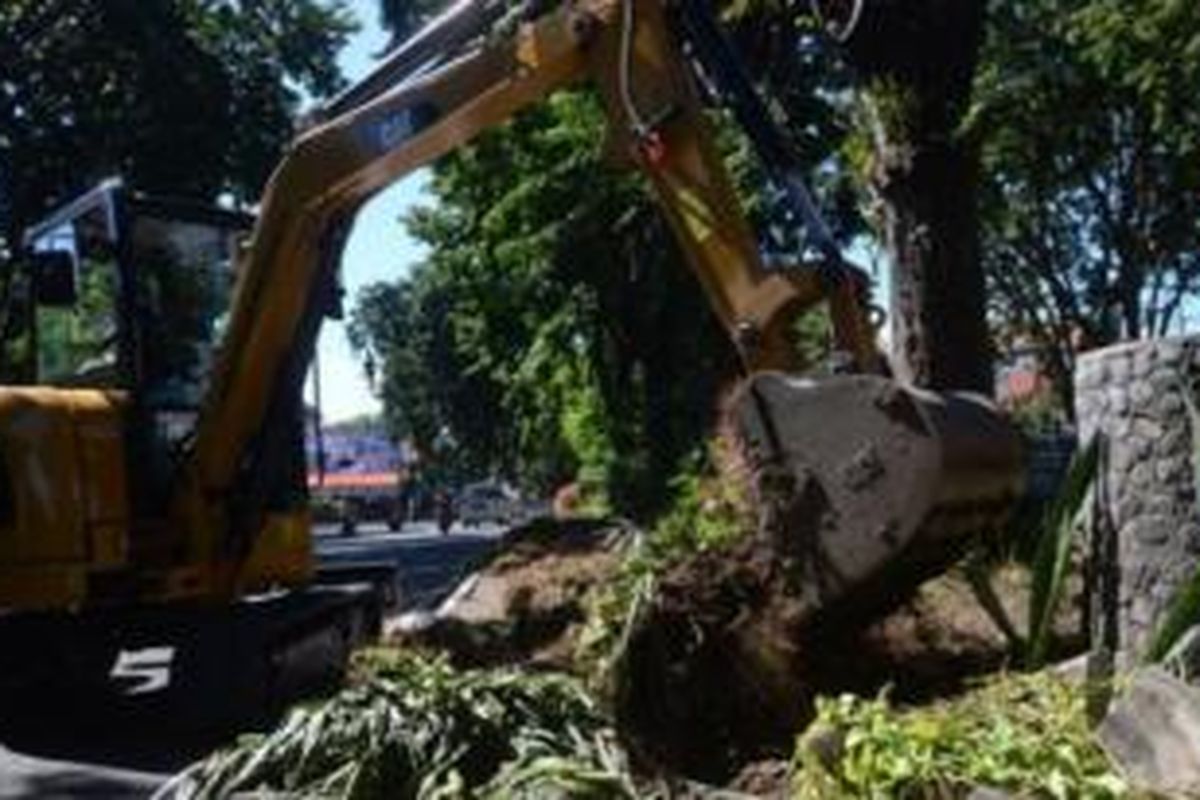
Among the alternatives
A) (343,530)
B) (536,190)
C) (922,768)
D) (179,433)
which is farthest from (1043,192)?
(343,530)

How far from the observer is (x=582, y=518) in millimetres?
12750

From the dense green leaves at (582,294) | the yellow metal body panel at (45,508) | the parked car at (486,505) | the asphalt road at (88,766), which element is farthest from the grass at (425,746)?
the parked car at (486,505)

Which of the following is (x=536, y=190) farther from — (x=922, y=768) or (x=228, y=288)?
(x=922, y=768)

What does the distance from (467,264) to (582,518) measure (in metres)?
18.3

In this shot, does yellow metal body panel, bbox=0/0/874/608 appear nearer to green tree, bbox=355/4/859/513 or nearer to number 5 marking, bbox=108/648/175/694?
number 5 marking, bbox=108/648/175/694

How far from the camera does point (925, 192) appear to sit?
45.8 feet

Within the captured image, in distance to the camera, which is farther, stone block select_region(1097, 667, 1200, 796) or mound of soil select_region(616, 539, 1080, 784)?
mound of soil select_region(616, 539, 1080, 784)

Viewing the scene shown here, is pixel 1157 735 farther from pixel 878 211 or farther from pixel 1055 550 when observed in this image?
pixel 878 211

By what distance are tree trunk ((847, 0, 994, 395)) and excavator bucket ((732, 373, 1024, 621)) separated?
490 cm

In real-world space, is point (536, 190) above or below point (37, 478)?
above

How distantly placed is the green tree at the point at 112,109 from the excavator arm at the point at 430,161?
882 inches

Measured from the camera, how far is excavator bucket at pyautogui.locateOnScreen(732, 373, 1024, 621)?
8.62 m

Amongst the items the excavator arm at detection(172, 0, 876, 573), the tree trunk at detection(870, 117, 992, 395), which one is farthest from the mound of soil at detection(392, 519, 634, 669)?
the tree trunk at detection(870, 117, 992, 395)

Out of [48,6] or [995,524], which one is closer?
[995,524]
